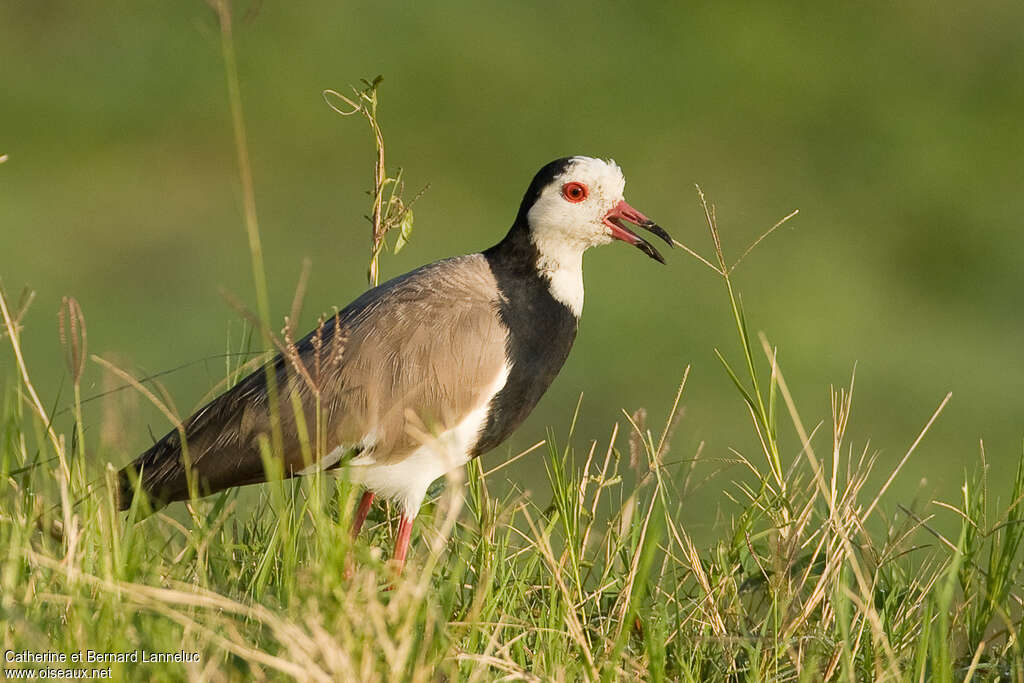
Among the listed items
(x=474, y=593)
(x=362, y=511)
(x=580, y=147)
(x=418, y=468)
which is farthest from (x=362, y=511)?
(x=580, y=147)

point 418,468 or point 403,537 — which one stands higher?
point 418,468

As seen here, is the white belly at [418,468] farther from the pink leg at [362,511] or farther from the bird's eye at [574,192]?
the bird's eye at [574,192]

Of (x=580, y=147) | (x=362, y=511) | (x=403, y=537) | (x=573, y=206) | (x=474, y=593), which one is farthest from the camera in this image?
(x=580, y=147)

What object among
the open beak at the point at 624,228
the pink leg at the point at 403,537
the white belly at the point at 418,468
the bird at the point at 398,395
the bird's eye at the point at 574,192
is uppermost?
the bird's eye at the point at 574,192

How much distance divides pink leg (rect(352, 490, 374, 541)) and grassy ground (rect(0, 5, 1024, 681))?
22 cm

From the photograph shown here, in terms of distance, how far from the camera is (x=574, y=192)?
479cm

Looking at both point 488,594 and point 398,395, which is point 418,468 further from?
point 488,594

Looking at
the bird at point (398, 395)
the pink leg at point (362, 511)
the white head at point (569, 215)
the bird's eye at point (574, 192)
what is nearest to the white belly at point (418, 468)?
the bird at point (398, 395)

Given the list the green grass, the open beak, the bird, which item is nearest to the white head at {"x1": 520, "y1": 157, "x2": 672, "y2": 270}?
the open beak

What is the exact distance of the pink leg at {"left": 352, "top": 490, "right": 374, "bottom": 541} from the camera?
15.0 ft

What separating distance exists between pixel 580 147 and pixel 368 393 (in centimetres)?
751

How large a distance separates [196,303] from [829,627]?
293 inches

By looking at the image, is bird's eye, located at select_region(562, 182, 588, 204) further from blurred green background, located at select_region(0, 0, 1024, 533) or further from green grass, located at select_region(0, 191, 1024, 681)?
blurred green background, located at select_region(0, 0, 1024, 533)

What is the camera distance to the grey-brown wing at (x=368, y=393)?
4336mm
